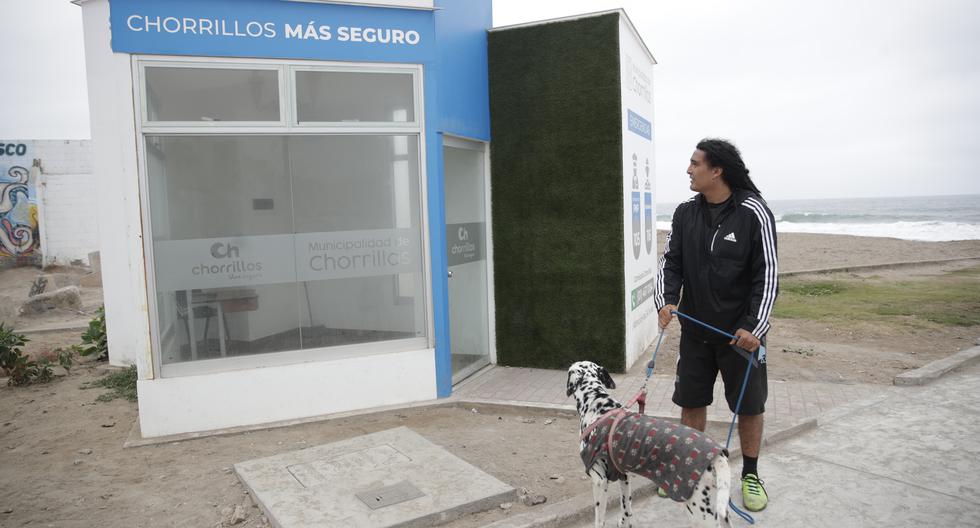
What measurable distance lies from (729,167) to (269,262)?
4071 millimetres

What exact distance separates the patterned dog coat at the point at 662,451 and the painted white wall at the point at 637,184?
4217 mm

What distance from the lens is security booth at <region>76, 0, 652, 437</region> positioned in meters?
5.69

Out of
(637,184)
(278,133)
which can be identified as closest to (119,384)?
(278,133)

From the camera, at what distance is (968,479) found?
4.23 metres

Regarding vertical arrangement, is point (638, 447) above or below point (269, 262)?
below

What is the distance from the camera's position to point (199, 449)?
17.9 ft

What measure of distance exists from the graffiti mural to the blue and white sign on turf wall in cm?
1971

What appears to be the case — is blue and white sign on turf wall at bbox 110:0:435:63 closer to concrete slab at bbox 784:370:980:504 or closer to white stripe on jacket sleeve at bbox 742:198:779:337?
white stripe on jacket sleeve at bbox 742:198:779:337

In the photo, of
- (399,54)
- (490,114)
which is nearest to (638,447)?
(399,54)

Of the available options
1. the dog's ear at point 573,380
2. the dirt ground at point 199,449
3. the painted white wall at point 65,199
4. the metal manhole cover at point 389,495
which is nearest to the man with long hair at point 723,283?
the dog's ear at point 573,380

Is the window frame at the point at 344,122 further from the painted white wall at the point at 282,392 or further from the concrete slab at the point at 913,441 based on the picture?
the concrete slab at the point at 913,441

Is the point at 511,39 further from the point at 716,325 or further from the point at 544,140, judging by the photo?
the point at 716,325

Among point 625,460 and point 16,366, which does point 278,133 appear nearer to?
point 625,460

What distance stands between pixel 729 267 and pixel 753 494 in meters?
1.36
